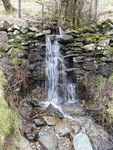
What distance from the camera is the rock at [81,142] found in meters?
3.06

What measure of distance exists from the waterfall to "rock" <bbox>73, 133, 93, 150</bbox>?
190 centimetres

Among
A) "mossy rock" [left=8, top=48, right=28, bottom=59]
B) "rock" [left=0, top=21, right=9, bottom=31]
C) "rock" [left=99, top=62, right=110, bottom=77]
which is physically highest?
"rock" [left=0, top=21, right=9, bottom=31]

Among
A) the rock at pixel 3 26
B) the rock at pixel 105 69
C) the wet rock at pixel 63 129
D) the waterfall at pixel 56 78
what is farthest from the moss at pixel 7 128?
the rock at pixel 105 69

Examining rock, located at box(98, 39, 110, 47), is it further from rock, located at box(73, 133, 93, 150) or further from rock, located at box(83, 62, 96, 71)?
rock, located at box(73, 133, 93, 150)

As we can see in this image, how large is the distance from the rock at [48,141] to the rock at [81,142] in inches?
17.1

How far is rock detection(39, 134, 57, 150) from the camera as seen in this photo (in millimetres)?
3064

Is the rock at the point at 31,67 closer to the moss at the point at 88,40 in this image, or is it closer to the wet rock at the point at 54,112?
the wet rock at the point at 54,112

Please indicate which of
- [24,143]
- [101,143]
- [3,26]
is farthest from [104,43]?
[24,143]

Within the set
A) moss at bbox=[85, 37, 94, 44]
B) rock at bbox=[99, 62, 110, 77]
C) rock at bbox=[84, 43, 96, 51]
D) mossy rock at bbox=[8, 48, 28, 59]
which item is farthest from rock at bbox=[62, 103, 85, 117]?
mossy rock at bbox=[8, 48, 28, 59]

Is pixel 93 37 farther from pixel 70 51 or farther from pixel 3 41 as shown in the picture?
pixel 3 41

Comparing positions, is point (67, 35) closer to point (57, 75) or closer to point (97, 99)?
point (57, 75)

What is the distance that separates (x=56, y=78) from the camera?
5371mm

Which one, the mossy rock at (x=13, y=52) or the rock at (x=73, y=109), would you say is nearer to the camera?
the rock at (x=73, y=109)

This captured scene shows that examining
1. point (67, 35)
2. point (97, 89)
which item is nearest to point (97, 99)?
point (97, 89)
